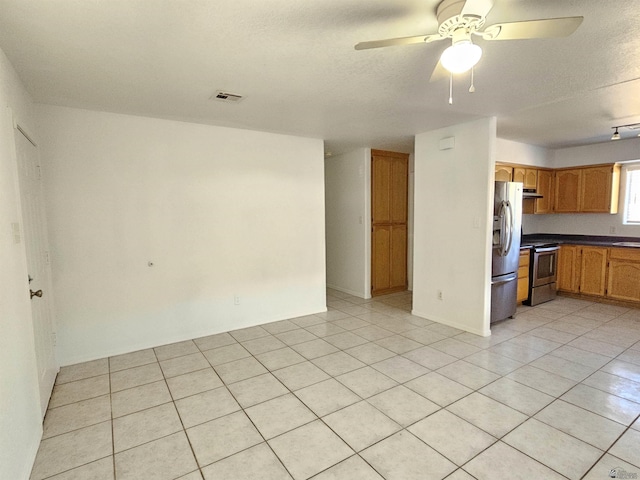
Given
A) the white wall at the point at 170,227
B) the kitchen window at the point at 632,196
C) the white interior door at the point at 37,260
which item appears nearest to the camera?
the white interior door at the point at 37,260

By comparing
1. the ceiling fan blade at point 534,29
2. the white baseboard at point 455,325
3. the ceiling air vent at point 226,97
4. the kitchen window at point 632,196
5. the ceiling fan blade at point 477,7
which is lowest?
the white baseboard at point 455,325

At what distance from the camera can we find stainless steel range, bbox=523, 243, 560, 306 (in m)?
4.79

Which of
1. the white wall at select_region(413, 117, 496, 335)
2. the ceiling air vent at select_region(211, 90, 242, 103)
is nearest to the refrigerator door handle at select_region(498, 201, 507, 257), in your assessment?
the white wall at select_region(413, 117, 496, 335)

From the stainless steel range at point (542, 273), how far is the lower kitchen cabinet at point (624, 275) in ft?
2.19

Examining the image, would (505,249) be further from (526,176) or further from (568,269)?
(568,269)

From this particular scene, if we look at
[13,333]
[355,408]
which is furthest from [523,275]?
[13,333]

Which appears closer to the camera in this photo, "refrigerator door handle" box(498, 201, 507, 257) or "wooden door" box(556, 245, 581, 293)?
"refrigerator door handle" box(498, 201, 507, 257)

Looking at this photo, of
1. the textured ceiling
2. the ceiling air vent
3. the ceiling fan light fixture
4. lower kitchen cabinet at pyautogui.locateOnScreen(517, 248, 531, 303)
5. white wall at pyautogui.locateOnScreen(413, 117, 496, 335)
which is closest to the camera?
the ceiling fan light fixture

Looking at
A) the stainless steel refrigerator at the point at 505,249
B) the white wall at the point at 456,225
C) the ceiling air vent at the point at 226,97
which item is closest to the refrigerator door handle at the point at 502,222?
the stainless steel refrigerator at the point at 505,249

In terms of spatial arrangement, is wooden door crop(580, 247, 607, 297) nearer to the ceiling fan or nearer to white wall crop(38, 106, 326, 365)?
white wall crop(38, 106, 326, 365)

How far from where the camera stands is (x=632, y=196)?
5055 mm

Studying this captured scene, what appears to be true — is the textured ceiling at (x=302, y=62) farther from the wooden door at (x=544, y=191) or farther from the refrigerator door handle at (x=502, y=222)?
the wooden door at (x=544, y=191)

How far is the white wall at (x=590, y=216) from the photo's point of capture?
4969mm

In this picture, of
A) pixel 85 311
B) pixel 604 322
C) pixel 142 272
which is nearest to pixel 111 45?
pixel 142 272
